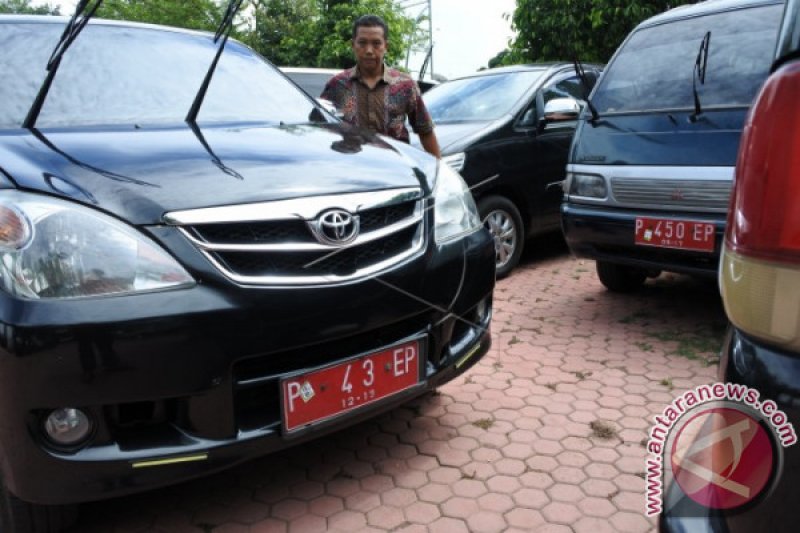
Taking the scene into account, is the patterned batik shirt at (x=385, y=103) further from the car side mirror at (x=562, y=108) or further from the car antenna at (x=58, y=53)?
the car antenna at (x=58, y=53)

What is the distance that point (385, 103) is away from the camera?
12.3 ft

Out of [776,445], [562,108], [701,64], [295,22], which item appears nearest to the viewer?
[776,445]

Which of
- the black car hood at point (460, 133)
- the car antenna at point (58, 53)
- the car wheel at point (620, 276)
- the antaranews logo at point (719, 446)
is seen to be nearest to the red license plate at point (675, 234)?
the car wheel at point (620, 276)

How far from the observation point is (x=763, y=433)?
918 mm

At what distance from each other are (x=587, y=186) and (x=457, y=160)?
1062 mm

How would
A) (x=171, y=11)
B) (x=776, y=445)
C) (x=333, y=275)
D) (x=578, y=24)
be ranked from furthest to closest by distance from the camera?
(x=171, y=11)
(x=578, y=24)
(x=333, y=275)
(x=776, y=445)

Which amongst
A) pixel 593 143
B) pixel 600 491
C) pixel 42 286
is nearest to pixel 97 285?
pixel 42 286

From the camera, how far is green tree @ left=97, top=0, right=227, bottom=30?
2033 cm

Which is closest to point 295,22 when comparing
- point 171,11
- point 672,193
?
point 171,11

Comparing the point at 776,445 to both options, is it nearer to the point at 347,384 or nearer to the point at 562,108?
the point at 347,384

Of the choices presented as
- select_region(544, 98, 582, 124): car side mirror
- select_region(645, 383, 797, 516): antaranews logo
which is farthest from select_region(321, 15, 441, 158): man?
select_region(645, 383, 797, 516): antaranews logo

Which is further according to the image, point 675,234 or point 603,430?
point 675,234

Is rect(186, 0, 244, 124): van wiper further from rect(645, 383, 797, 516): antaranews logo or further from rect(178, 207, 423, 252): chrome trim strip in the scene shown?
rect(645, 383, 797, 516): antaranews logo

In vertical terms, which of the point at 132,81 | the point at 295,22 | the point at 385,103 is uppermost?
the point at 295,22
